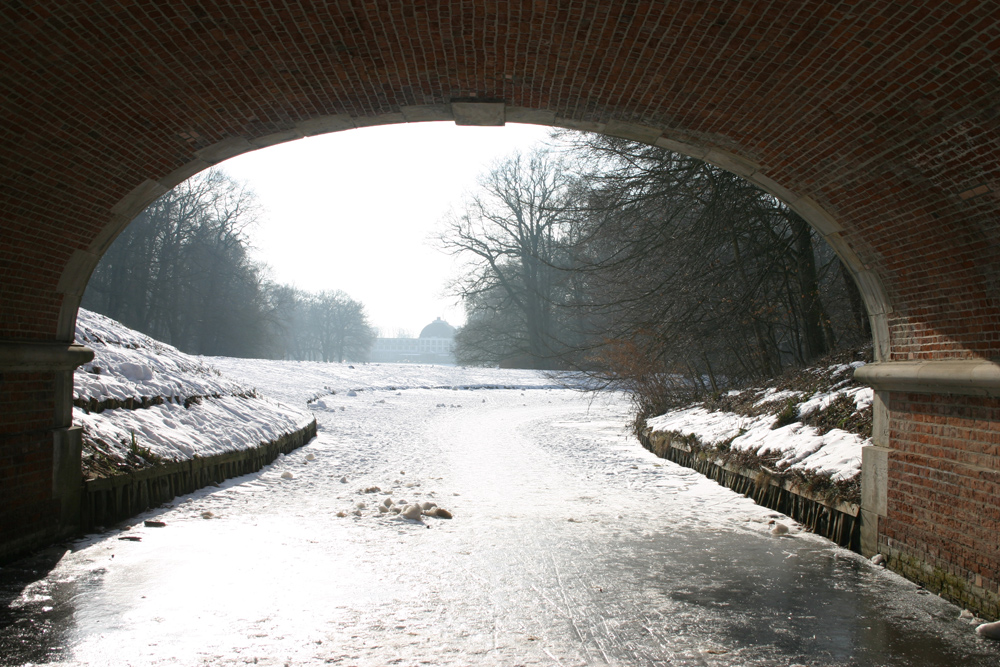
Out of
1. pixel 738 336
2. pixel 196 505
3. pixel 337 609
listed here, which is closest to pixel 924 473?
pixel 337 609

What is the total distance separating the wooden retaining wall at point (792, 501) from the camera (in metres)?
6.20

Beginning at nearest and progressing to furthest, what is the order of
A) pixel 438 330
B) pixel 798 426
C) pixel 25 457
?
1. pixel 25 457
2. pixel 798 426
3. pixel 438 330

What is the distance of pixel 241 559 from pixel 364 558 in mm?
920

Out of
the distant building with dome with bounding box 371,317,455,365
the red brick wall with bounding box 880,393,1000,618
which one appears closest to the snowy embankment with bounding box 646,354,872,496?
the red brick wall with bounding box 880,393,1000,618

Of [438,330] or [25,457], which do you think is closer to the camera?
[25,457]

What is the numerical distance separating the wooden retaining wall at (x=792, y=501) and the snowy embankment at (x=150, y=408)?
20.5 feet

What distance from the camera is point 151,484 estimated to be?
23.2 ft

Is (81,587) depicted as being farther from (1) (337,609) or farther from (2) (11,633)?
(1) (337,609)

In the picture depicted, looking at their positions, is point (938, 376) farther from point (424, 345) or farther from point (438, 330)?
point (424, 345)

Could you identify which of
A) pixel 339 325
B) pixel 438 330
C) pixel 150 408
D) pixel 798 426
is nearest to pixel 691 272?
Answer: pixel 798 426

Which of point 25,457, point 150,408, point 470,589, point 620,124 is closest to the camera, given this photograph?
point 470,589

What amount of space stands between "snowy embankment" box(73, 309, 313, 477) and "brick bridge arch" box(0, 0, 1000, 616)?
98 centimetres

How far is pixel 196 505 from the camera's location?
286 inches

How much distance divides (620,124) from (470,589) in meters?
4.01
